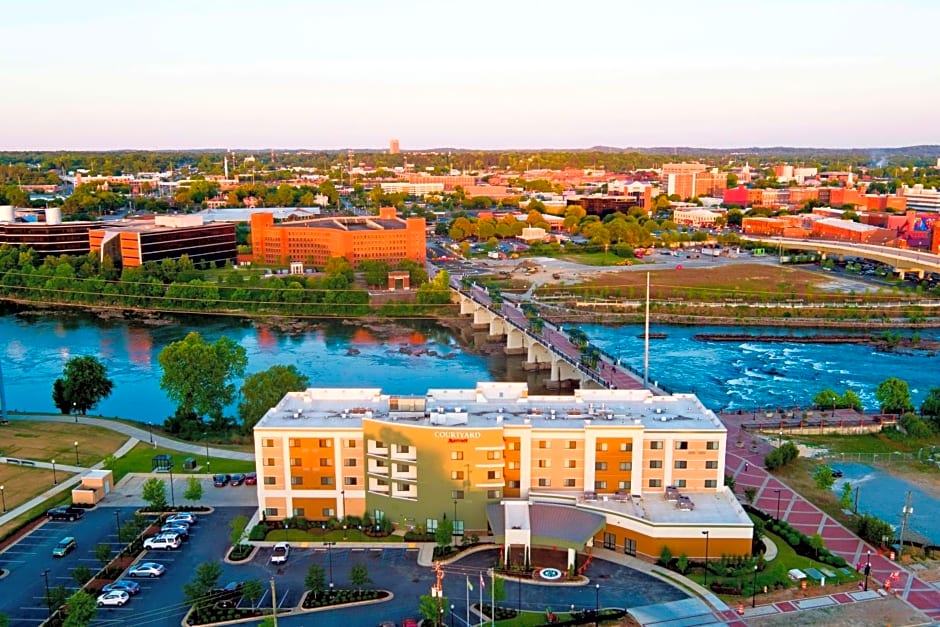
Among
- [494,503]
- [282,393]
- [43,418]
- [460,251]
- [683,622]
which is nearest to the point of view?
[683,622]

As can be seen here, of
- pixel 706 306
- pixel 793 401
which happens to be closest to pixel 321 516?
pixel 793 401

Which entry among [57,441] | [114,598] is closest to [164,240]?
[57,441]

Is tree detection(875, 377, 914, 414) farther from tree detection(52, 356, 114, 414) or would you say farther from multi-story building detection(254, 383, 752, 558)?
tree detection(52, 356, 114, 414)

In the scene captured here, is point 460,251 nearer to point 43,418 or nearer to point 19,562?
point 43,418

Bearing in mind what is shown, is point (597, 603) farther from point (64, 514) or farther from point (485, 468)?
point (64, 514)

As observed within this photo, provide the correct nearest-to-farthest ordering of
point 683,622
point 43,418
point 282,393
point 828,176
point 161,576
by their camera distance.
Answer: point 683,622, point 161,576, point 282,393, point 43,418, point 828,176

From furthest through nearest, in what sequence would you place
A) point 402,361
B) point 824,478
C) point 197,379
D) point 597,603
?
point 402,361 < point 197,379 < point 824,478 < point 597,603
